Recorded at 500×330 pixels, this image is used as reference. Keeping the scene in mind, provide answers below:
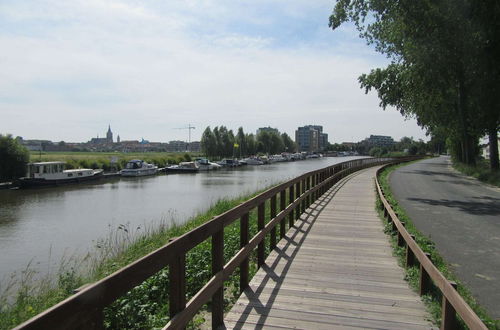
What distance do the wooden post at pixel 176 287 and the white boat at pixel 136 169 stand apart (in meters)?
56.3

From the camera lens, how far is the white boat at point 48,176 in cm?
4069

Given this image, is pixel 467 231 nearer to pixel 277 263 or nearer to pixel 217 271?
pixel 277 263

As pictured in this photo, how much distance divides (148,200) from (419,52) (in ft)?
70.5

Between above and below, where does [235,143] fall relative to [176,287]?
above

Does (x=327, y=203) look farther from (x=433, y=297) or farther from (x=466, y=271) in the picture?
(x=433, y=297)

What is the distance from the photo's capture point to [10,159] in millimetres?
43062

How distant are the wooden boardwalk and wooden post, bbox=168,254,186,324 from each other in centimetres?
121

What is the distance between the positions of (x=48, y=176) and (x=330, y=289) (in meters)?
44.0

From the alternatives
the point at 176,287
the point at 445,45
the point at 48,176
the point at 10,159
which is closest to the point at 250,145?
the point at 48,176

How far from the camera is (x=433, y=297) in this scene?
16.5ft

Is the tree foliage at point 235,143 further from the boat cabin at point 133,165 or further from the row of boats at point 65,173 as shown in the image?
the boat cabin at point 133,165

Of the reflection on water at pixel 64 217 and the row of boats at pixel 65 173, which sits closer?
the reflection on water at pixel 64 217

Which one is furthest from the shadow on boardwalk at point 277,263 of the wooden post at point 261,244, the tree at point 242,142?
the tree at point 242,142

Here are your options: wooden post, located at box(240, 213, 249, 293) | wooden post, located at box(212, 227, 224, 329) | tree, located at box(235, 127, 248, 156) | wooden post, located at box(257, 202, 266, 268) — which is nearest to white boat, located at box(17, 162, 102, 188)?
wooden post, located at box(257, 202, 266, 268)
